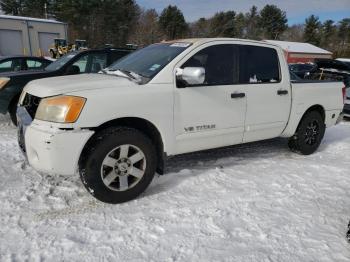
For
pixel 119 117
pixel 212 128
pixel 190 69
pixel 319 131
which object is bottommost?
pixel 319 131

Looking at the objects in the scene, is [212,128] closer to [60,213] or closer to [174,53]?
[174,53]

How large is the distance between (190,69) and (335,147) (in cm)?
370

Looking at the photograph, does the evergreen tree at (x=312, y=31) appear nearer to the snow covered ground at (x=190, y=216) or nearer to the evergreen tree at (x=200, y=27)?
the evergreen tree at (x=200, y=27)

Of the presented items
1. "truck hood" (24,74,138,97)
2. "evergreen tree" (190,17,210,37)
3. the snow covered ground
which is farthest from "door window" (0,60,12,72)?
"evergreen tree" (190,17,210,37)

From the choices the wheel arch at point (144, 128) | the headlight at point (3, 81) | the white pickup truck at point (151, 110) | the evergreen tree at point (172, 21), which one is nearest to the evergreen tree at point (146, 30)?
the evergreen tree at point (172, 21)

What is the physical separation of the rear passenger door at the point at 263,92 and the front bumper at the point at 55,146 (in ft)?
7.17

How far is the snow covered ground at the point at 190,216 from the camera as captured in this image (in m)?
2.82

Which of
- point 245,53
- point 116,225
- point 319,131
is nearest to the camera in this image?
point 116,225

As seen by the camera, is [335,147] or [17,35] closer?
[335,147]

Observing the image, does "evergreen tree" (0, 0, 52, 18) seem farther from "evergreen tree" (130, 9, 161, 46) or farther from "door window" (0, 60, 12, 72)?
"door window" (0, 60, 12, 72)

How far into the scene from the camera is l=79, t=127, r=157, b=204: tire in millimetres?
3367

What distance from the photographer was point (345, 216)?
11.6 ft

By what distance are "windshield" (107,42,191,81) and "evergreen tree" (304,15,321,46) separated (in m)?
71.4

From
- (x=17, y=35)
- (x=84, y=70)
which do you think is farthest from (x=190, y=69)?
(x=17, y=35)
